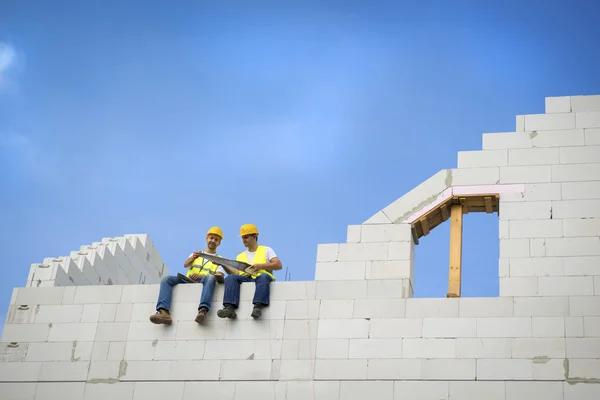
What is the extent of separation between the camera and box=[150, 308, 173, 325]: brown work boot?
17984 millimetres

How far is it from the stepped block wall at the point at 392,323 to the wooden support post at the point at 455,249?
0.36 meters

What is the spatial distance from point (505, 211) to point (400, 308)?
2168 millimetres

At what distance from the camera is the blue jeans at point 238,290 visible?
17.8 meters

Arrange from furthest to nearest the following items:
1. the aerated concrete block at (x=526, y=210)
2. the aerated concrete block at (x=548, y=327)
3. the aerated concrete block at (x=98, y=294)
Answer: the aerated concrete block at (x=98, y=294), the aerated concrete block at (x=526, y=210), the aerated concrete block at (x=548, y=327)

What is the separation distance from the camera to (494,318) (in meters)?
16.8

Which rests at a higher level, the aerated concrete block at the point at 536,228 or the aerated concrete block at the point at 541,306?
the aerated concrete block at the point at 536,228

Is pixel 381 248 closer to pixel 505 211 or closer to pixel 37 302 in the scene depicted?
pixel 505 211

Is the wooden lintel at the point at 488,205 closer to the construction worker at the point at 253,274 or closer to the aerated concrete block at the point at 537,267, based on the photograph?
the aerated concrete block at the point at 537,267

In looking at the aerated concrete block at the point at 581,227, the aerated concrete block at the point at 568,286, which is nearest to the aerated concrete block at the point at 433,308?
the aerated concrete block at the point at 568,286

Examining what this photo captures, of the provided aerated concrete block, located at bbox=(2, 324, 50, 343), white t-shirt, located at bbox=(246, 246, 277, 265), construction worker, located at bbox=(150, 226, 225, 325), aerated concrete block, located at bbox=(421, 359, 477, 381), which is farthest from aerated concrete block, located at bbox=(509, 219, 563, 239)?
aerated concrete block, located at bbox=(2, 324, 50, 343)

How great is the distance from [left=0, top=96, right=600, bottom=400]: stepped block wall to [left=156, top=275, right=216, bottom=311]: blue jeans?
0.14 m

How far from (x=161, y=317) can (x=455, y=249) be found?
4408 millimetres

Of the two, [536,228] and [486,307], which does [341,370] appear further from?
[536,228]

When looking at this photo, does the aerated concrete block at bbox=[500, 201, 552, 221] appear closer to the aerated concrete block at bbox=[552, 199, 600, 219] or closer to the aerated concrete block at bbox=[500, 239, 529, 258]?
the aerated concrete block at bbox=[552, 199, 600, 219]
